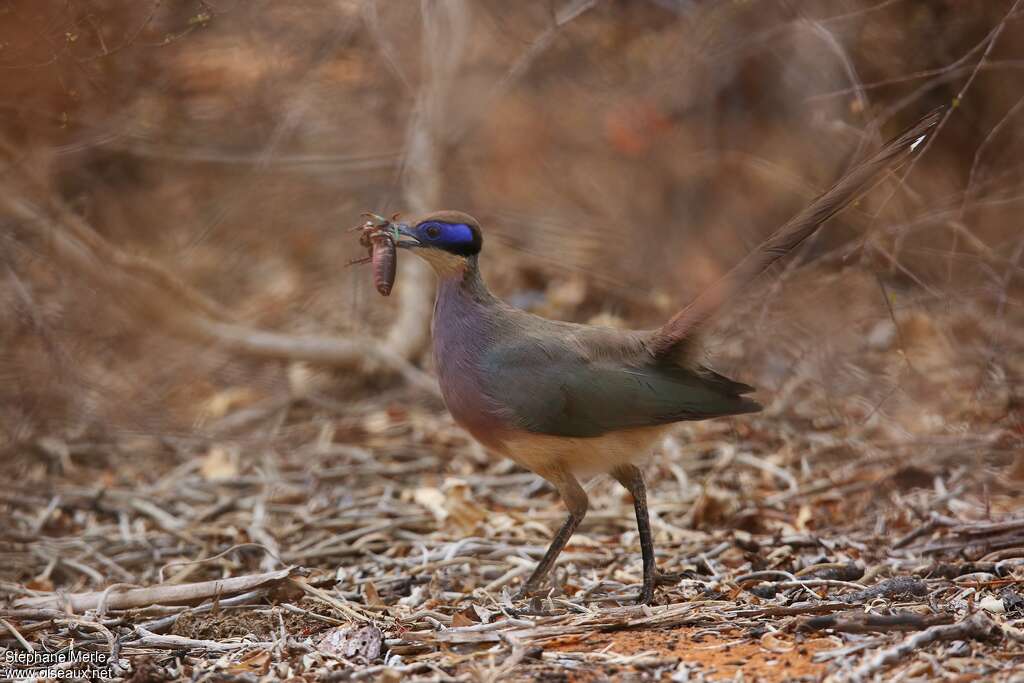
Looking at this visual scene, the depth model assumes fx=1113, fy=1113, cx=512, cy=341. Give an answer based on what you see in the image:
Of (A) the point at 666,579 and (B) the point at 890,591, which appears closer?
(B) the point at 890,591

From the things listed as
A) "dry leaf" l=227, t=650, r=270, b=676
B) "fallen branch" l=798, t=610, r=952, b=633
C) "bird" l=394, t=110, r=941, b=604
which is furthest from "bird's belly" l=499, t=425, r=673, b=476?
"dry leaf" l=227, t=650, r=270, b=676

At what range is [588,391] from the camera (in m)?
4.54

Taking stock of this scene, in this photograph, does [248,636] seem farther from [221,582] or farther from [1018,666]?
[1018,666]

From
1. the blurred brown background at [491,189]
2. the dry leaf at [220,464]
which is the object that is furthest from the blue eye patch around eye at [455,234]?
the dry leaf at [220,464]

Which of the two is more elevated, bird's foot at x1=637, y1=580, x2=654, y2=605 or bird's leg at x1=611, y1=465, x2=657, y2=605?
bird's leg at x1=611, y1=465, x2=657, y2=605

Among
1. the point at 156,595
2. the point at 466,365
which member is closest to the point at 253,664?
the point at 156,595

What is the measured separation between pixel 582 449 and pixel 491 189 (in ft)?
18.8

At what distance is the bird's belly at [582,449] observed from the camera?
4.51 m

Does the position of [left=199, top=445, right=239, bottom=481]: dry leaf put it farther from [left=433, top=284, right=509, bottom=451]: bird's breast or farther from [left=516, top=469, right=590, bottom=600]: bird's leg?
[left=516, top=469, right=590, bottom=600]: bird's leg

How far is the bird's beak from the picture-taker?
461cm

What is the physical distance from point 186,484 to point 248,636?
246cm

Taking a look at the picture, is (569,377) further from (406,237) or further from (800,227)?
(800,227)

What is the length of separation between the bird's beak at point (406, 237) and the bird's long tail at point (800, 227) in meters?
1.14

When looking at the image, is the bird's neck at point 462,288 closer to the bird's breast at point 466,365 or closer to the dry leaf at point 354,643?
the bird's breast at point 466,365
